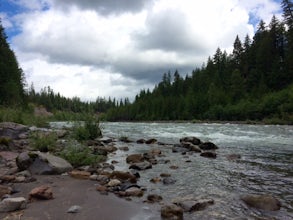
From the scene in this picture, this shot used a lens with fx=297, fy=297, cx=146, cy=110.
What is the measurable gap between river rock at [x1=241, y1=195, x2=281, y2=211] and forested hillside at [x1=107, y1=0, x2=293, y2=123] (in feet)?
147

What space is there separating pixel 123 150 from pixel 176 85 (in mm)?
108051

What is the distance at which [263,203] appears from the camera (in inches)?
301

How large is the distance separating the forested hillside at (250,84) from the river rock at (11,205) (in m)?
48.8

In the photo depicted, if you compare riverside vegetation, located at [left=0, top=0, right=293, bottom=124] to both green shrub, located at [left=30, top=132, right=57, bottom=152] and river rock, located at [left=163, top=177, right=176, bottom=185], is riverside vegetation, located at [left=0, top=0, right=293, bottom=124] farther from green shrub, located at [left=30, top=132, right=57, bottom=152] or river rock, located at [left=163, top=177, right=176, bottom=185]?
river rock, located at [left=163, top=177, right=176, bottom=185]

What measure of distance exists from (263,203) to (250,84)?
73.9 m

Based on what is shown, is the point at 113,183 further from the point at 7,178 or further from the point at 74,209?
the point at 7,178

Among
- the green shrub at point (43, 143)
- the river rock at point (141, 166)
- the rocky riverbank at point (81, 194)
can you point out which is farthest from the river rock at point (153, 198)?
the green shrub at point (43, 143)

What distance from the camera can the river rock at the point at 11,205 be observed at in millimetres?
6491

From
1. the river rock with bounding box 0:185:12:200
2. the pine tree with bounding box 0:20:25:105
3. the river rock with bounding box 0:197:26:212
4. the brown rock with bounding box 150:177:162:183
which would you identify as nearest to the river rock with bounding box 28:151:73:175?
the river rock with bounding box 0:185:12:200

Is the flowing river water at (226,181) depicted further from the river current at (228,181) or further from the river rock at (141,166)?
the river rock at (141,166)

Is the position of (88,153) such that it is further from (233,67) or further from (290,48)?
(233,67)

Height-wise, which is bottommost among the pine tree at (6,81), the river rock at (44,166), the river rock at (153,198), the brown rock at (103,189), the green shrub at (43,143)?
the river rock at (153,198)

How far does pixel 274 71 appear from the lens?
69.7 metres

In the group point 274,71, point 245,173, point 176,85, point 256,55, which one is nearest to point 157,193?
point 245,173
